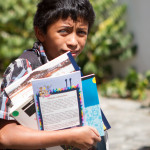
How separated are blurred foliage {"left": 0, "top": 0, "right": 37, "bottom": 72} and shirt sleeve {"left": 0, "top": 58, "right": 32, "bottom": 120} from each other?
668 cm

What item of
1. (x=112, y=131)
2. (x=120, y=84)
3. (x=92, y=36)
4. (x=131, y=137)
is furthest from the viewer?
(x=92, y=36)

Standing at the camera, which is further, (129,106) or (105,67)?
(105,67)

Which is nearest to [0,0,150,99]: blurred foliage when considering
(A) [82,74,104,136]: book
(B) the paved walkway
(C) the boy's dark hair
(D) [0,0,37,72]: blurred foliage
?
(D) [0,0,37,72]: blurred foliage

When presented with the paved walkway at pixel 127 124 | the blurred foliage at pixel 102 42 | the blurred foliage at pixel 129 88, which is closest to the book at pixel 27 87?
the paved walkway at pixel 127 124

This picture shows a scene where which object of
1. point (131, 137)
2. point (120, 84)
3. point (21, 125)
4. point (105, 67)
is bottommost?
point (21, 125)

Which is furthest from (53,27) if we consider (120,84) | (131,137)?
(120,84)

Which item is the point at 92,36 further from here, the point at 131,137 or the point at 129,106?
the point at 131,137

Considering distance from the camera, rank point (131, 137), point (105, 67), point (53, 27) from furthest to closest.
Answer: point (105, 67), point (131, 137), point (53, 27)

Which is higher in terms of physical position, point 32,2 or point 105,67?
point 32,2

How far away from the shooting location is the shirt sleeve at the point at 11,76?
106 cm

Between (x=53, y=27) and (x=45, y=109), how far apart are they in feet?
1.30

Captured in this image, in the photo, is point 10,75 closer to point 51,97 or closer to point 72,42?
point 51,97

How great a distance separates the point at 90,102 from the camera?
3.89 feet

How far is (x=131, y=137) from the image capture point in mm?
3900
